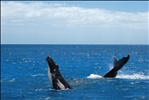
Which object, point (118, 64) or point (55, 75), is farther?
point (118, 64)

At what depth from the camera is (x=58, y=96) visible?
30766 millimetres

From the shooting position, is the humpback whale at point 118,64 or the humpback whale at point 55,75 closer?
the humpback whale at point 55,75

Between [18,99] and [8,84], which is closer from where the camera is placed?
[18,99]

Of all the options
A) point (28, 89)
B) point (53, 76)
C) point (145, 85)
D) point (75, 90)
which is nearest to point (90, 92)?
point (75, 90)

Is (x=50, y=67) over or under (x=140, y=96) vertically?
over

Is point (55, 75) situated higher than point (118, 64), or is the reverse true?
point (55, 75)

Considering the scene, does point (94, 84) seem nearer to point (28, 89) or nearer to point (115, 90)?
point (115, 90)

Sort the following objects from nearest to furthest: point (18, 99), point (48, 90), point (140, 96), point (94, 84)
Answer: point (18, 99) < point (140, 96) < point (48, 90) < point (94, 84)

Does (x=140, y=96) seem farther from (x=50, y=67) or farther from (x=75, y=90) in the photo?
(x=50, y=67)

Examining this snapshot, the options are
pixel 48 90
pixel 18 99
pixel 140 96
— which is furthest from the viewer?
pixel 48 90

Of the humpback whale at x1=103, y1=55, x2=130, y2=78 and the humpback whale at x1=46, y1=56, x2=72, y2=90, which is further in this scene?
the humpback whale at x1=103, y1=55, x2=130, y2=78

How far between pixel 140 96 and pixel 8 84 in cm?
1458

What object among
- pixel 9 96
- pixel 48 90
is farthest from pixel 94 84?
pixel 9 96

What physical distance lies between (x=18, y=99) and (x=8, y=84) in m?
9.89
